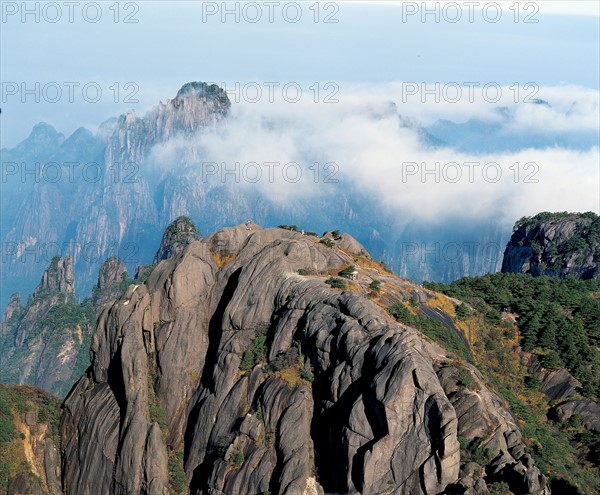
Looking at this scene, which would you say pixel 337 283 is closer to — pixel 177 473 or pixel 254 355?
pixel 254 355

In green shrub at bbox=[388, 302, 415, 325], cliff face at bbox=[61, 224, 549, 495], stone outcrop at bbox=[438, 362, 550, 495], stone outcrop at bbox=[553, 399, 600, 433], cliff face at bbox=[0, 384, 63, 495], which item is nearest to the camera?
stone outcrop at bbox=[438, 362, 550, 495]

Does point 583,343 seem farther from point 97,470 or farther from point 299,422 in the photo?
point 97,470

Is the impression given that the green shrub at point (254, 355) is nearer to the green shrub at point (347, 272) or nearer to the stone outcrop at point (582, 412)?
the green shrub at point (347, 272)

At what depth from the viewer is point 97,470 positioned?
12744 centimetres

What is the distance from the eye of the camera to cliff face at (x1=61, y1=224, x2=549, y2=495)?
104m

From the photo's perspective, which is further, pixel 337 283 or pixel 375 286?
pixel 375 286

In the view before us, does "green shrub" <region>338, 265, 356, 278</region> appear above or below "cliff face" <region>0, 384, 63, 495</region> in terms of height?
above

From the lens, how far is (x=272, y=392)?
11931cm

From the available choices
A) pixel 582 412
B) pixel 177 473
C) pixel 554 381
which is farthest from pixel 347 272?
pixel 582 412

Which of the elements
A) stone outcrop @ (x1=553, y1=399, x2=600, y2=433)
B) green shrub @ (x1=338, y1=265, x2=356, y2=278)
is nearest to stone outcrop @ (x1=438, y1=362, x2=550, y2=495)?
stone outcrop @ (x1=553, y1=399, x2=600, y2=433)

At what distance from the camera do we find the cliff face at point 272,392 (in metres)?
104

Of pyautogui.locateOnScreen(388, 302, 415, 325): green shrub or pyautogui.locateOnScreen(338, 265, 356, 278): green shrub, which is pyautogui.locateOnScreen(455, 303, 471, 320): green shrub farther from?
pyautogui.locateOnScreen(338, 265, 356, 278): green shrub

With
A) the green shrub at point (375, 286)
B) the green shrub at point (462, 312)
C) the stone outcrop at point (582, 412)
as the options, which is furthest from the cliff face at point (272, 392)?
the stone outcrop at point (582, 412)

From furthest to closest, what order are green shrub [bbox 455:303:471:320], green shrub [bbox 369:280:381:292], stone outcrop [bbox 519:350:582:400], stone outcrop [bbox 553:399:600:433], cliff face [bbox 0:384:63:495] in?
green shrub [bbox 455:303:471:320] → green shrub [bbox 369:280:381:292] → stone outcrop [bbox 519:350:582:400] → cliff face [bbox 0:384:63:495] → stone outcrop [bbox 553:399:600:433]
